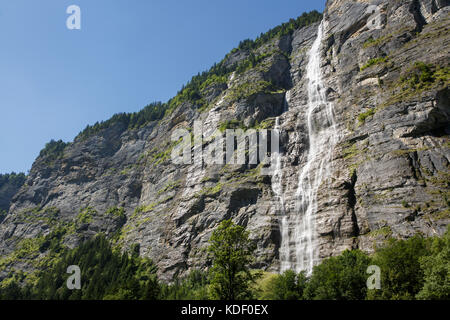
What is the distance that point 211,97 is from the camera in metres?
109

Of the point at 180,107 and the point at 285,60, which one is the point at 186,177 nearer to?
the point at 180,107

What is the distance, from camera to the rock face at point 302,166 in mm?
48281

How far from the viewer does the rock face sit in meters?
48.3

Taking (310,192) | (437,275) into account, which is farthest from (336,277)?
(310,192)

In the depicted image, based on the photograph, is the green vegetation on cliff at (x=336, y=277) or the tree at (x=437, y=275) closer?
the tree at (x=437, y=275)

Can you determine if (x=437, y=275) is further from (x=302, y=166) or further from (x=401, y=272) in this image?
(x=302, y=166)

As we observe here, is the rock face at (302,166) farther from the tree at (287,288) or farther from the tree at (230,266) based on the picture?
the tree at (230,266)

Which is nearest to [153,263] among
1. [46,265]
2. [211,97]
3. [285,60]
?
[46,265]

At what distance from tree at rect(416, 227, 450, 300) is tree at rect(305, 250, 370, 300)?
6752 millimetres

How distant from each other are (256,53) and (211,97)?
28220 millimetres

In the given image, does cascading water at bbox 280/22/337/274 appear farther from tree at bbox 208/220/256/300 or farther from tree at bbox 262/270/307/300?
tree at bbox 208/220/256/300

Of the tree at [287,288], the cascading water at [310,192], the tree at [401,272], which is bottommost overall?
the tree at [287,288]

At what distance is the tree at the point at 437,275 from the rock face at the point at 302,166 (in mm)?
10954

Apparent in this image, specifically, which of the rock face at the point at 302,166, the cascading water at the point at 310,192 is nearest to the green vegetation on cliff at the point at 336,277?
the cascading water at the point at 310,192
